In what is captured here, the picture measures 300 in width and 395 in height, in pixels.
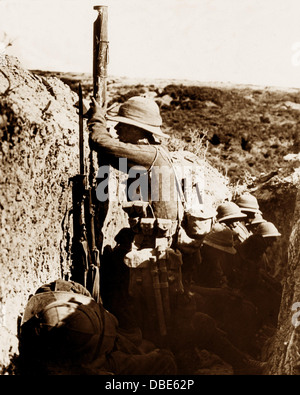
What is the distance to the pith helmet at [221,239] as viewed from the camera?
26.8 feet

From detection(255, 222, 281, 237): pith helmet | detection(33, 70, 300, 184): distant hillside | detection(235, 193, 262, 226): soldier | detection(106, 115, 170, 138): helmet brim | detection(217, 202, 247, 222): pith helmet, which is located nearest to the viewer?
detection(106, 115, 170, 138): helmet brim

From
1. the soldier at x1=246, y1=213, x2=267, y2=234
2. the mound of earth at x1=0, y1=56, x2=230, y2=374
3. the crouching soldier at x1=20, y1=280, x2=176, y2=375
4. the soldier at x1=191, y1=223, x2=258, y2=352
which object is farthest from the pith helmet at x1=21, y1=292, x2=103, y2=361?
the soldier at x1=246, y1=213, x2=267, y2=234

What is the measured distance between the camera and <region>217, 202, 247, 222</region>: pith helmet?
9195 millimetres

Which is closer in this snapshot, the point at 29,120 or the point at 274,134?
the point at 29,120

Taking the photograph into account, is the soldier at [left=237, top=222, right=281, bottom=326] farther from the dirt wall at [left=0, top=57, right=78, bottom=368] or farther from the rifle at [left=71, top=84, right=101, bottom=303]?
the dirt wall at [left=0, top=57, right=78, bottom=368]

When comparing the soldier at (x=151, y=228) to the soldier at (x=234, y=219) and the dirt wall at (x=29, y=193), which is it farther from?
the soldier at (x=234, y=219)

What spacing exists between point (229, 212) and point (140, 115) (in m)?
2.90

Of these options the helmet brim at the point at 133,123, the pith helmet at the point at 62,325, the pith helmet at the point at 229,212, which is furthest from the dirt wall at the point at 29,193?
the pith helmet at the point at 229,212

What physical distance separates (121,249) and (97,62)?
192 centimetres

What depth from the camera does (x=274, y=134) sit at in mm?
27172

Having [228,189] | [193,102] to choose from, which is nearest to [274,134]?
[193,102]

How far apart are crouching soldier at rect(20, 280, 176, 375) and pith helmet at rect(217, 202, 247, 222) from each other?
3128 millimetres

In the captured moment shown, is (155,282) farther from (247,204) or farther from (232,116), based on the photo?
(232,116)

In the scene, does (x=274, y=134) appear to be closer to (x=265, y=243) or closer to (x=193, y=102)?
(x=193, y=102)
